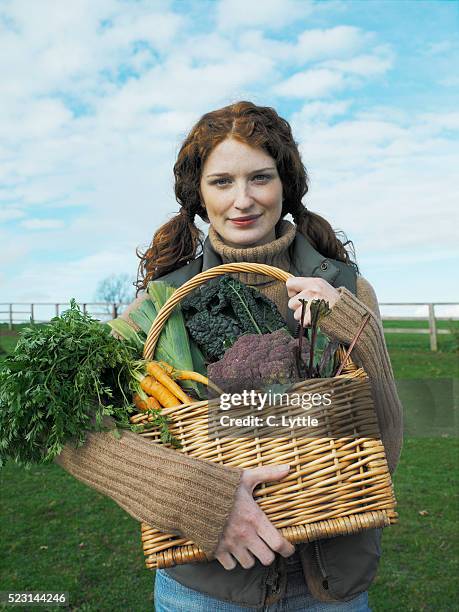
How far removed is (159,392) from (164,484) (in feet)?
0.79

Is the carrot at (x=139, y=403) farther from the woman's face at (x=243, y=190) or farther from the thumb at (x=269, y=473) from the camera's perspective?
the woman's face at (x=243, y=190)

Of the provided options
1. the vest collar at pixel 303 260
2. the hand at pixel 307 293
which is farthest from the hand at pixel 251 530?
the vest collar at pixel 303 260

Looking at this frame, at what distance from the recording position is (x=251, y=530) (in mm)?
1593

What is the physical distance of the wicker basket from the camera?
5.25 ft

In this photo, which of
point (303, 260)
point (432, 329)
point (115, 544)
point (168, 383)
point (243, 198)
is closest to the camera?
point (168, 383)

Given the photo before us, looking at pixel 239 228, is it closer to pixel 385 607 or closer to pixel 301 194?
pixel 301 194

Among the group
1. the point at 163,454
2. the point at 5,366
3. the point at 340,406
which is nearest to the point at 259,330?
the point at 340,406

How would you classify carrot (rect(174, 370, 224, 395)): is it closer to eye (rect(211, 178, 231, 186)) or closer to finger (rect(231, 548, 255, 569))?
A: finger (rect(231, 548, 255, 569))

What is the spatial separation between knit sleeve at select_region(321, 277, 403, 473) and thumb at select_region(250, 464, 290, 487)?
0.41 metres

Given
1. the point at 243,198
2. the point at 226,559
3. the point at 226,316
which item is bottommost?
the point at 226,559

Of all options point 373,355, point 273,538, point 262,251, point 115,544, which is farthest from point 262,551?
point 115,544

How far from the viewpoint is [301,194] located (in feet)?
8.00

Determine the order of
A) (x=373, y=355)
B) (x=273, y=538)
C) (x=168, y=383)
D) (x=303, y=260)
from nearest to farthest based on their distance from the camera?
(x=273, y=538), (x=168, y=383), (x=373, y=355), (x=303, y=260)

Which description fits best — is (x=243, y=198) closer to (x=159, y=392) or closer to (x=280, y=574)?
(x=159, y=392)
